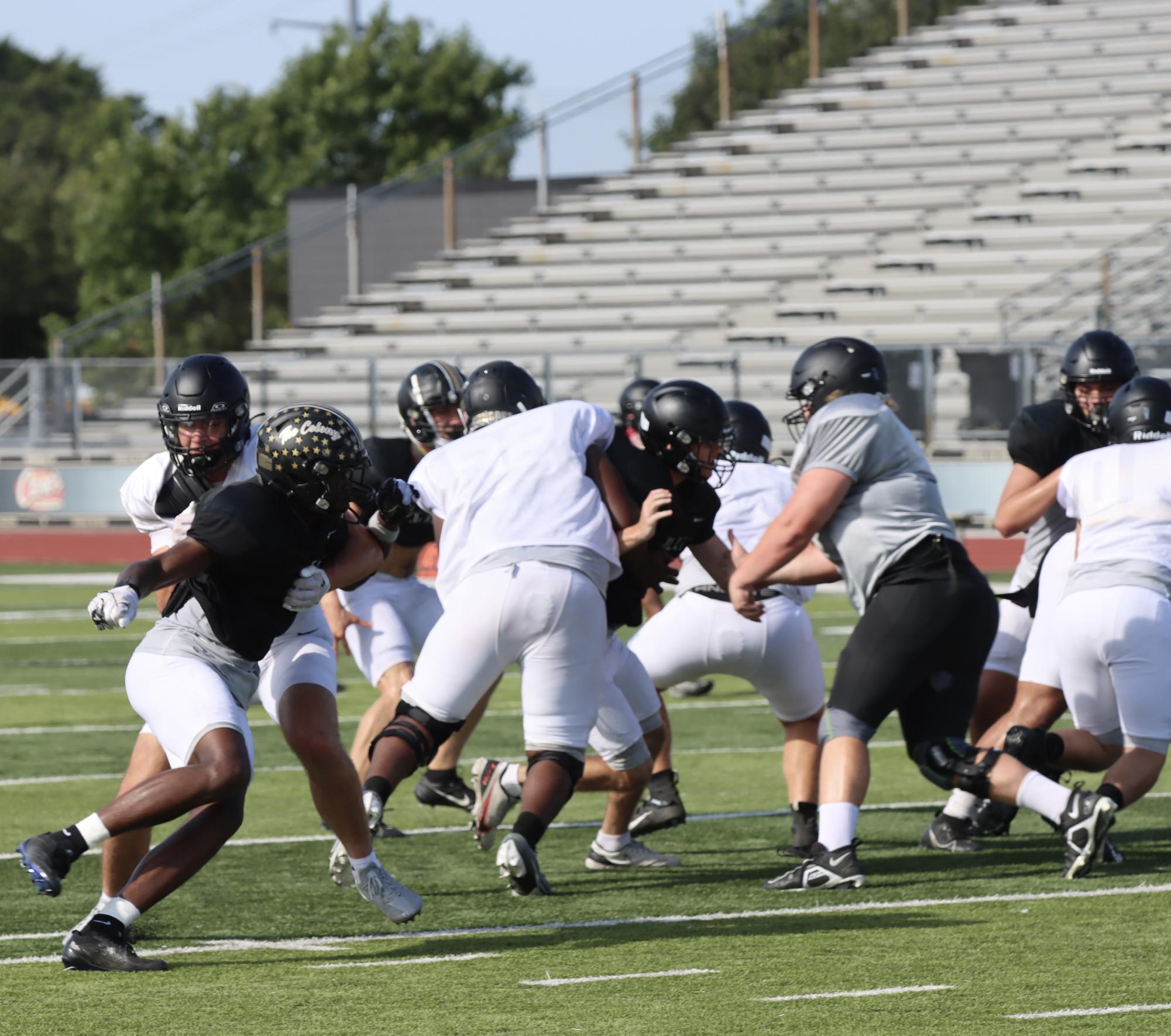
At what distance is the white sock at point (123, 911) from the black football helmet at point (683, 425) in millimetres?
2164

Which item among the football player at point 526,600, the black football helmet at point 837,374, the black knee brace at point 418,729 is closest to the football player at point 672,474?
the football player at point 526,600

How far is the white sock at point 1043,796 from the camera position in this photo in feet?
19.6

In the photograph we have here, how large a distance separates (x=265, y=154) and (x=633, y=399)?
3923cm

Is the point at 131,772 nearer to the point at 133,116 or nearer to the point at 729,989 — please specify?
the point at 729,989

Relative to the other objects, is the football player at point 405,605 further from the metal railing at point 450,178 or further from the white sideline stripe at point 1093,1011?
the metal railing at point 450,178

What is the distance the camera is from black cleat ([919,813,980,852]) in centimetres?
679

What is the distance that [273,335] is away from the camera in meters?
30.4

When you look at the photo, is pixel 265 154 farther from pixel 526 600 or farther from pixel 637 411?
pixel 526 600

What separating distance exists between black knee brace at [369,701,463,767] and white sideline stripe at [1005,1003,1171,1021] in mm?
1963

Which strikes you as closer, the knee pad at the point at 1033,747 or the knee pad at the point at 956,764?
the knee pad at the point at 956,764

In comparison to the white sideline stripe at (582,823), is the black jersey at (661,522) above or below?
above

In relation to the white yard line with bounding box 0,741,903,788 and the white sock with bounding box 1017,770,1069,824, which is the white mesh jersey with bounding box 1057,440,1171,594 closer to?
the white sock with bounding box 1017,770,1069,824

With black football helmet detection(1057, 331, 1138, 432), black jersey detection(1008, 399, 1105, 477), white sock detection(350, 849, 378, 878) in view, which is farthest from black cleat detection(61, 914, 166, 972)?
black football helmet detection(1057, 331, 1138, 432)

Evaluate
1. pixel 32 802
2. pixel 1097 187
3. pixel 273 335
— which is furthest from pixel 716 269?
pixel 32 802
